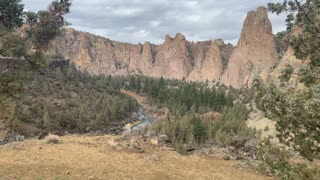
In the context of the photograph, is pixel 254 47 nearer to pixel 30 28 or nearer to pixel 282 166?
pixel 30 28

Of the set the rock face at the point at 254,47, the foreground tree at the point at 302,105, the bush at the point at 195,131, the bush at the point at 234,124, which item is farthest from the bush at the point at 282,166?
the rock face at the point at 254,47

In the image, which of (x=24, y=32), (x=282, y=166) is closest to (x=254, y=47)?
(x=24, y=32)

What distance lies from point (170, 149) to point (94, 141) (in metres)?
4.16

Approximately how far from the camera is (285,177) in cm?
998

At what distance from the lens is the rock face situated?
169387 millimetres

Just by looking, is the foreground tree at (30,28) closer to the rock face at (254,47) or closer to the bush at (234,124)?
the bush at (234,124)

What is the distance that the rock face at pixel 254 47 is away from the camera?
16939cm

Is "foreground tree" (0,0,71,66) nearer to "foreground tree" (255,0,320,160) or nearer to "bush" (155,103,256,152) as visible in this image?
"foreground tree" (255,0,320,160)

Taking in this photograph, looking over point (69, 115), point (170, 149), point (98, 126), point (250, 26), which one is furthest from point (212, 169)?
point (250, 26)

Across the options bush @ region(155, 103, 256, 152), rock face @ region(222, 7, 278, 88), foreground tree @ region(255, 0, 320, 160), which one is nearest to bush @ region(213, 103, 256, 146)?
bush @ region(155, 103, 256, 152)

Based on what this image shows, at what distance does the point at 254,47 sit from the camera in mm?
179375

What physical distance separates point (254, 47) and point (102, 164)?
170 meters

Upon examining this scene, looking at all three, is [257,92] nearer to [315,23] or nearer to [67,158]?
[315,23]

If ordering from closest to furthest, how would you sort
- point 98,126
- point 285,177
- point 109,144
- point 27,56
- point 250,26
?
1. point 285,177
2. point 27,56
3. point 109,144
4. point 98,126
5. point 250,26
